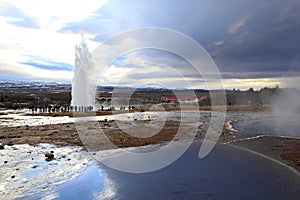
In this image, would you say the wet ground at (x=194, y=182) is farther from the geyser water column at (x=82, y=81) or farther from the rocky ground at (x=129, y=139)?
the geyser water column at (x=82, y=81)

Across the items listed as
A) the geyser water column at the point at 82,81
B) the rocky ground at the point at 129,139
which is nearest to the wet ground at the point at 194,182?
the rocky ground at the point at 129,139

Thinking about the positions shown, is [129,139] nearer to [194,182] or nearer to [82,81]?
[194,182]

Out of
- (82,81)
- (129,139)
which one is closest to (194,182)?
(129,139)

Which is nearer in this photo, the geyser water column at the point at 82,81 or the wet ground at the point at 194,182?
the wet ground at the point at 194,182

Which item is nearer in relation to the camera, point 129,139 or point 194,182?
point 194,182

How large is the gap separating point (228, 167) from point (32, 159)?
9.60 meters

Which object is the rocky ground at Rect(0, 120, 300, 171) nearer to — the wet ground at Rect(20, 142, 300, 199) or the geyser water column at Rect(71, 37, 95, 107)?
the wet ground at Rect(20, 142, 300, 199)

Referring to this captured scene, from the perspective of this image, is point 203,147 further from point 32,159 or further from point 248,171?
point 32,159

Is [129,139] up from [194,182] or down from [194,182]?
up

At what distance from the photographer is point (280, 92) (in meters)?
93.9

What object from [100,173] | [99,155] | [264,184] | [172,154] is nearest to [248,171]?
[264,184]

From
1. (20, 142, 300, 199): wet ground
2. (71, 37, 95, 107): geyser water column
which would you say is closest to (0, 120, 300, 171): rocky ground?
(20, 142, 300, 199): wet ground

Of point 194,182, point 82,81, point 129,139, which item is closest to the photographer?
point 194,182

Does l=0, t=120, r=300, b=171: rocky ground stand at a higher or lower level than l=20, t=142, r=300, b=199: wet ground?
higher
